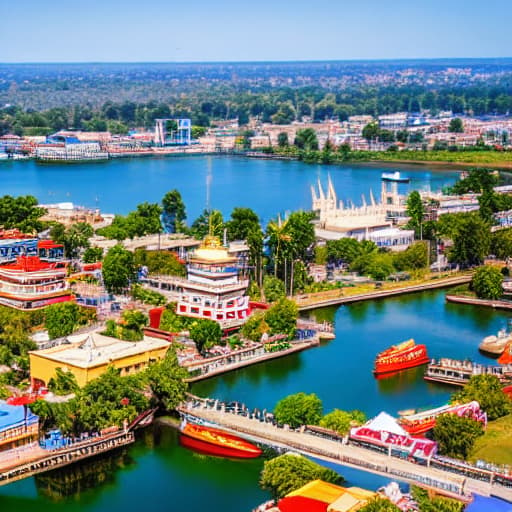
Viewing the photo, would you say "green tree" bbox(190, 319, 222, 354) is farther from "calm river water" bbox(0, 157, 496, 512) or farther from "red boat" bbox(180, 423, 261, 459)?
"red boat" bbox(180, 423, 261, 459)

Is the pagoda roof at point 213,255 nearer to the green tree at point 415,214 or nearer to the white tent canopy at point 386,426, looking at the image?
the white tent canopy at point 386,426

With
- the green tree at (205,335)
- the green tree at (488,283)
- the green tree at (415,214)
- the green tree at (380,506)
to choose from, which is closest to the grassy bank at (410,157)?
the green tree at (415,214)

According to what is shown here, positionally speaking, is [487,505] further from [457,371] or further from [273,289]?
[273,289]

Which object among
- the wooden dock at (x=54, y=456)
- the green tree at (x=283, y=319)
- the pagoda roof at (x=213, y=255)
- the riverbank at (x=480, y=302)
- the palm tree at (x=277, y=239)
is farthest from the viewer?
the palm tree at (x=277, y=239)

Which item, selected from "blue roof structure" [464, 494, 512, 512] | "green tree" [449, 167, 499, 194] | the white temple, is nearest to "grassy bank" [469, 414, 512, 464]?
"blue roof structure" [464, 494, 512, 512]

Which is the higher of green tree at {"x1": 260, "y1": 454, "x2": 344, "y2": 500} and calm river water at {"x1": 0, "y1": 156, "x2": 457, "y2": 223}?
green tree at {"x1": 260, "y1": 454, "x2": 344, "y2": 500}

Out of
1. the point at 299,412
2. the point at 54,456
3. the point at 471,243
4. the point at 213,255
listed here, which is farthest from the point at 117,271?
the point at 471,243
